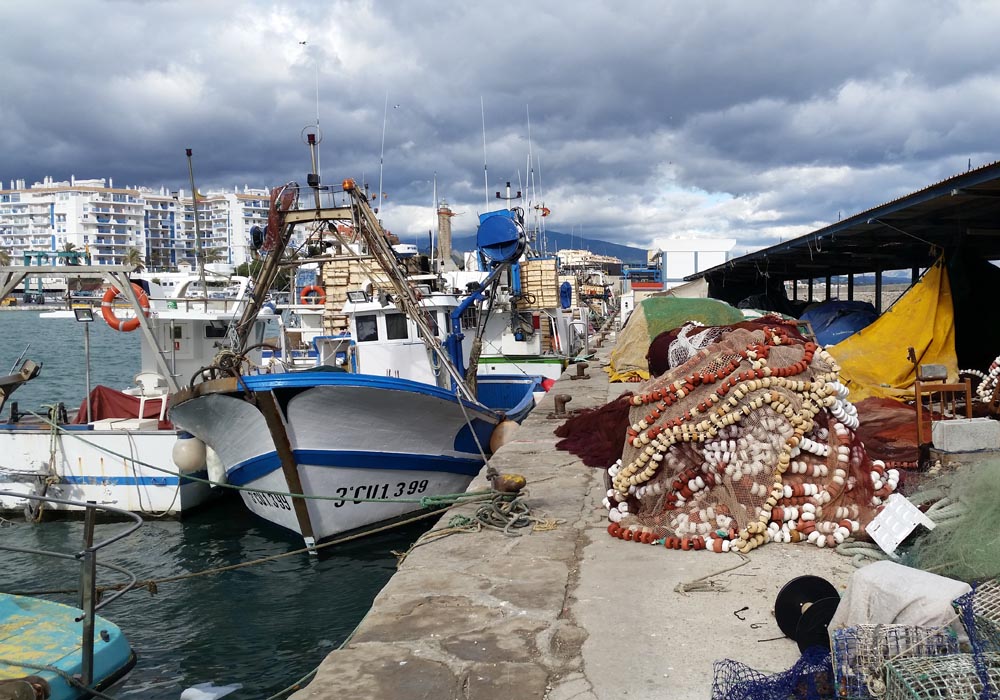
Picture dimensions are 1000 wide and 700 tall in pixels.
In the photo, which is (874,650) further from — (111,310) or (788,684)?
(111,310)

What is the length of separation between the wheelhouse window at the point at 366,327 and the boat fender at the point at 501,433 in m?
2.41

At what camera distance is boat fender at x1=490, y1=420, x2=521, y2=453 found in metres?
10.5

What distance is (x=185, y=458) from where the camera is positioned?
30.4 ft

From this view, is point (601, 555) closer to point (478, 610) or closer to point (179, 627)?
point (478, 610)

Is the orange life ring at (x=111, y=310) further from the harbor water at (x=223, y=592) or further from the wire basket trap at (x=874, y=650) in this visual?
the wire basket trap at (x=874, y=650)

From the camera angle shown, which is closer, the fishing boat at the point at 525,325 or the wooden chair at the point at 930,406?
the wooden chair at the point at 930,406

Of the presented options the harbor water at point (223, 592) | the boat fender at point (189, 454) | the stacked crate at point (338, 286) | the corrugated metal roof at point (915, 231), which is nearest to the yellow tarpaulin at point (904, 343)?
the corrugated metal roof at point (915, 231)

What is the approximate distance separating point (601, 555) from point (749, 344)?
82.8 inches

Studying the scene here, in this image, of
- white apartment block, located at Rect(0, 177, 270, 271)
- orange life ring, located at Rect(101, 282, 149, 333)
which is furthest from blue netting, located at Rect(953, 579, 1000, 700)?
white apartment block, located at Rect(0, 177, 270, 271)

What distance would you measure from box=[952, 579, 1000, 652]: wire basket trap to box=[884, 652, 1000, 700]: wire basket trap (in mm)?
111

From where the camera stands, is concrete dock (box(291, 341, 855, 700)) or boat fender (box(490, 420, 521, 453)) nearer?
concrete dock (box(291, 341, 855, 700))

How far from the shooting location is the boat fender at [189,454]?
30.4 ft

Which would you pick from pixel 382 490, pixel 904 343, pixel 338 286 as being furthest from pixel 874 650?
pixel 338 286

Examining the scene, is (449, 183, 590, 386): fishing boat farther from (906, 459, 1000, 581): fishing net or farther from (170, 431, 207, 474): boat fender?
(906, 459, 1000, 581): fishing net
